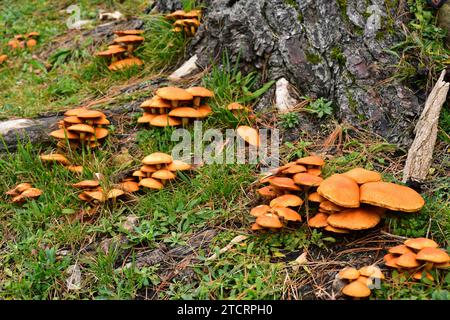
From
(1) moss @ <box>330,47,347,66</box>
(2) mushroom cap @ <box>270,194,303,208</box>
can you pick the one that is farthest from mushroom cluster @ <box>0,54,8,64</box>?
(2) mushroom cap @ <box>270,194,303,208</box>

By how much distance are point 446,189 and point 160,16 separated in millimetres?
4258

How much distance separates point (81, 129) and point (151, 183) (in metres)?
1.01

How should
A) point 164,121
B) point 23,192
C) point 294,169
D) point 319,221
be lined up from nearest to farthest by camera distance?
point 319,221 < point 294,169 < point 23,192 < point 164,121

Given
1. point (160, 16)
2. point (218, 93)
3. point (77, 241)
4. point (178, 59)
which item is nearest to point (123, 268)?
point (77, 241)

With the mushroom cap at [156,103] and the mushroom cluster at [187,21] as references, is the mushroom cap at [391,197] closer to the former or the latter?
the mushroom cap at [156,103]

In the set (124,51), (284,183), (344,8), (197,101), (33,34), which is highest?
(344,8)

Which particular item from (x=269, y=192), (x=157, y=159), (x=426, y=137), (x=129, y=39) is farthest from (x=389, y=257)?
(x=129, y=39)

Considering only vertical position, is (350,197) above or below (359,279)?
above

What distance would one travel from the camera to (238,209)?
484cm

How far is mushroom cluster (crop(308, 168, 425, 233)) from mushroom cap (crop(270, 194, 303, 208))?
16 centimetres

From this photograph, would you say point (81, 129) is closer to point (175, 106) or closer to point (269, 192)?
point (175, 106)

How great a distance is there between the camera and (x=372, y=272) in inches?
149

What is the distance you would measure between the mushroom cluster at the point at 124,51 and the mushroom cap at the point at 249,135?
2130 millimetres
